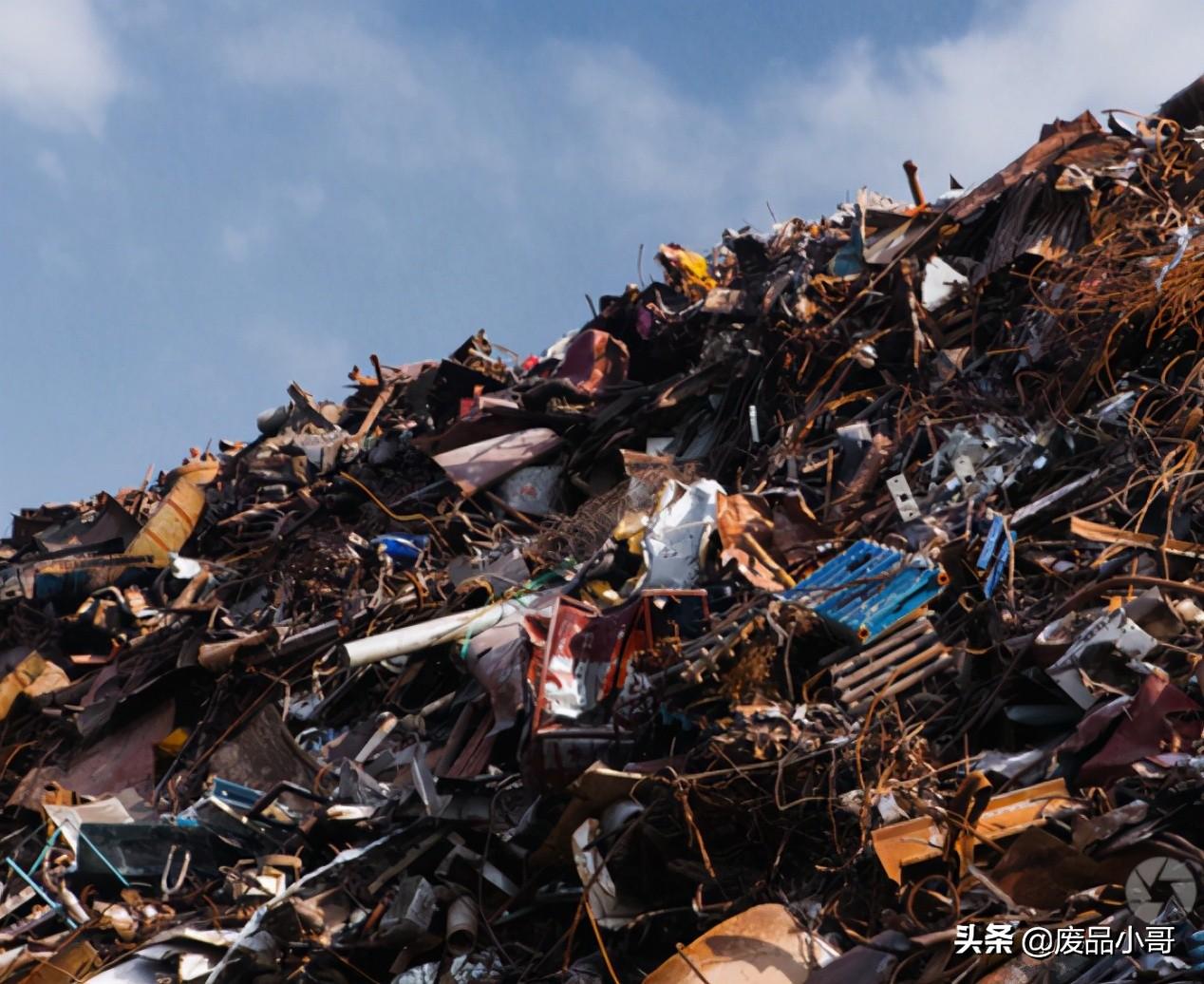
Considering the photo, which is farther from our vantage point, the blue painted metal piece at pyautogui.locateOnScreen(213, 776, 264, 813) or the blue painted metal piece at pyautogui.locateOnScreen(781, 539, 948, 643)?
the blue painted metal piece at pyautogui.locateOnScreen(213, 776, 264, 813)

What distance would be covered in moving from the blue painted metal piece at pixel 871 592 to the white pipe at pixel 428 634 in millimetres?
2300

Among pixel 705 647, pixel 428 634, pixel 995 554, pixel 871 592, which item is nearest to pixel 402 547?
pixel 428 634

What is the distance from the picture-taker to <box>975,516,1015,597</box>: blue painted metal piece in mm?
7336

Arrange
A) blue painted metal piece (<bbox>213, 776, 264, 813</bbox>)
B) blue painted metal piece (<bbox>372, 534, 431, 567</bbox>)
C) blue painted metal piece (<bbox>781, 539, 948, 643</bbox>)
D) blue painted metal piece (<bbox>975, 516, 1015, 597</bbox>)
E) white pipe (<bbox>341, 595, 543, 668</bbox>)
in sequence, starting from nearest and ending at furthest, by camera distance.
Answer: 1. blue painted metal piece (<bbox>781, 539, 948, 643</bbox>)
2. blue painted metal piece (<bbox>975, 516, 1015, 597</bbox>)
3. blue painted metal piece (<bbox>213, 776, 264, 813</bbox>)
4. white pipe (<bbox>341, 595, 543, 668</bbox>)
5. blue painted metal piece (<bbox>372, 534, 431, 567</bbox>)

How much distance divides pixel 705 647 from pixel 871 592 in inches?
36.1

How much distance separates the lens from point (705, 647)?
686 centimetres

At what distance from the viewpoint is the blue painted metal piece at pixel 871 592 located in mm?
6895

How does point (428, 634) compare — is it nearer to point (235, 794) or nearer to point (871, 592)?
point (235, 794)

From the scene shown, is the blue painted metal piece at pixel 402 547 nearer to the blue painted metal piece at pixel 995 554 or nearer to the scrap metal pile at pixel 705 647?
the scrap metal pile at pixel 705 647

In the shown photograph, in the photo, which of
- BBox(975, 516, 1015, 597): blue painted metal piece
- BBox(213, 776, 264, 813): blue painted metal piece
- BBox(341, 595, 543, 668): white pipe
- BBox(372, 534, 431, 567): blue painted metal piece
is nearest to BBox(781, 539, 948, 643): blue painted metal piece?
BBox(975, 516, 1015, 597): blue painted metal piece

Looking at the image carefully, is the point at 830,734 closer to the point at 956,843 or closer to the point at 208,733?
the point at 956,843

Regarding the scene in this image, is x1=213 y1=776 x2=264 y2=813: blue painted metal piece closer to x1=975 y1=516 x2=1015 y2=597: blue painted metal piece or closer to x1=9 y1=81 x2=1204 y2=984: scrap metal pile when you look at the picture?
x1=9 y1=81 x2=1204 y2=984: scrap metal pile

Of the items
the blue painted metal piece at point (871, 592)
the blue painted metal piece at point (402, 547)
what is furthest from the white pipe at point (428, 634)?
the blue painted metal piece at point (871, 592)

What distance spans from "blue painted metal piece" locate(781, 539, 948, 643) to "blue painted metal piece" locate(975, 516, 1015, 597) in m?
0.29
